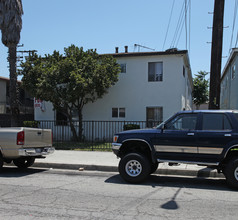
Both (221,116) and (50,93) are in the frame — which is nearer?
(221,116)

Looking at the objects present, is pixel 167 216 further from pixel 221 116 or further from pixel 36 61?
pixel 36 61

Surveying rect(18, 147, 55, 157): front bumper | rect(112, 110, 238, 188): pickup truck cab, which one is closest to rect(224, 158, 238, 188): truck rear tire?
rect(112, 110, 238, 188): pickup truck cab

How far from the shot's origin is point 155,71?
1823 cm

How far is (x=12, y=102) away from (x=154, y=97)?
8745 millimetres

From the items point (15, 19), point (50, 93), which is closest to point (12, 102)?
point (50, 93)

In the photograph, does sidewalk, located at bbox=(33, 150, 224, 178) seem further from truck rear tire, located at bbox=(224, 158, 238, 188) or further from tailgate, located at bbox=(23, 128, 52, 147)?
truck rear tire, located at bbox=(224, 158, 238, 188)

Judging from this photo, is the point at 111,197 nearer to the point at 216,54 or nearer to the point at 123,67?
the point at 216,54

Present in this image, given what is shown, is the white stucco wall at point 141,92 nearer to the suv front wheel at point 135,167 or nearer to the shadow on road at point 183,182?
the shadow on road at point 183,182

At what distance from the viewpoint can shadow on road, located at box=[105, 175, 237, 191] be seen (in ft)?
23.6

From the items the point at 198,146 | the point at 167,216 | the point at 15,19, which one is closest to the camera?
the point at 167,216

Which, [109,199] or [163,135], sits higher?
[163,135]

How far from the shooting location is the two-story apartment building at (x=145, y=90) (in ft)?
58.4

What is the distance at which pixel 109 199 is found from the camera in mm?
5801

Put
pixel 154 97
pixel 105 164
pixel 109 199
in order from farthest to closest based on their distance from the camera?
1. pixel 154 97
2. pixel 105 164
3. pixel 109 199
